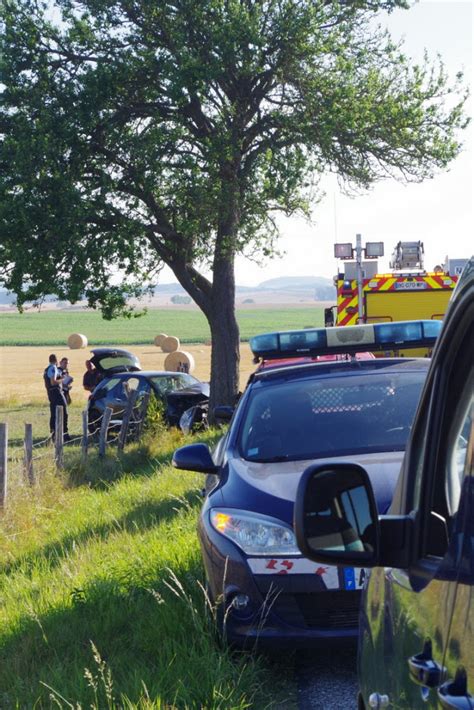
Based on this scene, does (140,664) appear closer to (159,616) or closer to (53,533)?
(159,616)

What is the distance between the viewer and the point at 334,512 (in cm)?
229

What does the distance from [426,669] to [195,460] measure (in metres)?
4.42

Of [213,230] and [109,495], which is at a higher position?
[213,230]

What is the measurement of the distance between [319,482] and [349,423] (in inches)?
177

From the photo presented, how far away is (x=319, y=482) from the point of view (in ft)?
7.48

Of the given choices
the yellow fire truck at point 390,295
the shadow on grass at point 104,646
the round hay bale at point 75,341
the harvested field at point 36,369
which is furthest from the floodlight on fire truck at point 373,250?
the round hay bale at point 75,341

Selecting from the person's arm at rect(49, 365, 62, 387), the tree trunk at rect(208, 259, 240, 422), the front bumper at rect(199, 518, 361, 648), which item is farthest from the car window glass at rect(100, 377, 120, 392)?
the front bumper at rect(199, 518, 361, 648)

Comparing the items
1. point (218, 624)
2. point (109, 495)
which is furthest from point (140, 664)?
point (109, 495)

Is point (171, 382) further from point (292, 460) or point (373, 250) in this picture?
point (292, 460)

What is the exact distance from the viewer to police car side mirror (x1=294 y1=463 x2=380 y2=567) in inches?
88.0

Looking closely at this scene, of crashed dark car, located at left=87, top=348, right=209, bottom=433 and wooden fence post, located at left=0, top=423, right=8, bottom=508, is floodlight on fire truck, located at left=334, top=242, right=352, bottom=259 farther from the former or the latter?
wooden fence post, located at left=0, top=423, right=8, bottom=508

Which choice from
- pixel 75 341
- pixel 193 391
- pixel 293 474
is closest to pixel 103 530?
pixel 293 474

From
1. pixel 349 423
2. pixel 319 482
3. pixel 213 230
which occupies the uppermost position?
pixel 213 230

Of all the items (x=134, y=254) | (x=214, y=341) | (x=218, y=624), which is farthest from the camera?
(x=214, y=341)
